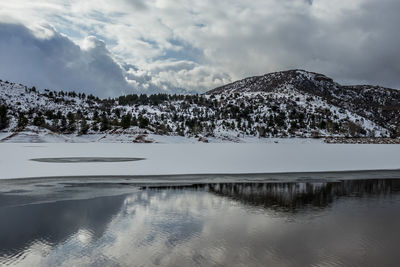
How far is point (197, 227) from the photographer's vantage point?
653 inches

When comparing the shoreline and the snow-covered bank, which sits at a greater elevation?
the snow-covered bank

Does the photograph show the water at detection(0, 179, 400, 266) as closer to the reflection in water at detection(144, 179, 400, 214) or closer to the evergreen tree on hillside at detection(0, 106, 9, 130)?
the reflection in water at detection(144, 179, 400, 214)

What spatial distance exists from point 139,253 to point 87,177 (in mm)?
23992

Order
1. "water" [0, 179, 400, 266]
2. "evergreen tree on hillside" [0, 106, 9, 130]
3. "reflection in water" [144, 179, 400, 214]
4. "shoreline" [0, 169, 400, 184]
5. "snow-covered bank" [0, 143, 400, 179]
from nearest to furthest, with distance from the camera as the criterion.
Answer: "water" [0, 179, 400, 266] < "reflection in water" [144, 179, 400, 214] < "shoreline" [0, 169, 400, 184] < "snow-covered bank" [0, 143, 400, 179] < "evergreen tree on hillside" [0, 106, 9, 130]

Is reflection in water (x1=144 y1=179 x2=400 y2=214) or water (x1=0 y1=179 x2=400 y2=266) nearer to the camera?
water (x1=0 y1=179 x2=400 y2=266)

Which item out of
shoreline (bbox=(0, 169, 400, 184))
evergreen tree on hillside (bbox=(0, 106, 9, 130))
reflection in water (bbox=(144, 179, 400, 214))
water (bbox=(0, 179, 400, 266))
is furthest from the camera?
evergreen tree on hillside (bbox=(0, 106, 9, 130))

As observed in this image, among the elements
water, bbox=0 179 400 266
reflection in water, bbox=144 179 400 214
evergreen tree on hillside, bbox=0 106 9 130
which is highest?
evergreen tree on hillside, bbox=0 106 9 130

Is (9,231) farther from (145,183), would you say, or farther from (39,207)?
(145,183)

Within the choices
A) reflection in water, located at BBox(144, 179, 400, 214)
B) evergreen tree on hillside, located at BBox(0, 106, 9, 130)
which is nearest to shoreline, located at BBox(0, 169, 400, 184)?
reflection in water, located at BBox(144, 179, 400, 214)

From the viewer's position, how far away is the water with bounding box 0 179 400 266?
12534mm

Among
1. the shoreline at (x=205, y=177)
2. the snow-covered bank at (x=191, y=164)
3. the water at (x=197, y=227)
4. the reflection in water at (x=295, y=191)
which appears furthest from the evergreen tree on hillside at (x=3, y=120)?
the reflection in water at (x=295, y=191)

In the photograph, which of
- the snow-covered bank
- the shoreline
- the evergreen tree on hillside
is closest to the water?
the shoreline

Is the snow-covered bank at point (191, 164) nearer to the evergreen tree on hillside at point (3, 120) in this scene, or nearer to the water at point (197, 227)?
the water at point (197, 227)

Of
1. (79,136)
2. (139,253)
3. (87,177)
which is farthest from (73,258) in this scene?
(79,136)
